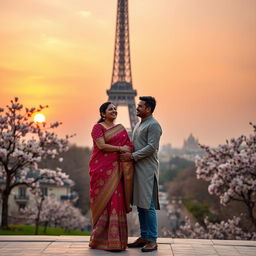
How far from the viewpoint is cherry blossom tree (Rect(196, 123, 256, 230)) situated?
1566 cm

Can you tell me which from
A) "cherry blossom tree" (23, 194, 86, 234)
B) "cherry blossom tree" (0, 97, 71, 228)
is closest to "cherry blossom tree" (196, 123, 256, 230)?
"cherry blossom tree" (0, 97, 71, 228)

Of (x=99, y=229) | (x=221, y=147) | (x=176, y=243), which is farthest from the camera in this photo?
(x=221, y=147)

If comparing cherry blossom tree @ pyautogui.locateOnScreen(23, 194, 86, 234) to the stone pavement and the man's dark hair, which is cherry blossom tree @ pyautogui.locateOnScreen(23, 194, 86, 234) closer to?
the stone pavement

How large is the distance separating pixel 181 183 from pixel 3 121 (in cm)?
4485

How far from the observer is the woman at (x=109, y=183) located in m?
Result: 7.83

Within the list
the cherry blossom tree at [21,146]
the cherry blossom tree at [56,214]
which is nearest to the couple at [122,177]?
the cherry blossom tree at [21,146]

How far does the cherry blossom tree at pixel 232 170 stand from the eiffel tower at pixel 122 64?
127 ft

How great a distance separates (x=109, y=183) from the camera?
7.87 metres

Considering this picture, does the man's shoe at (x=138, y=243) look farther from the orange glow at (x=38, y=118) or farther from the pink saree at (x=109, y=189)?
the orange glow at (x=38, y=118)

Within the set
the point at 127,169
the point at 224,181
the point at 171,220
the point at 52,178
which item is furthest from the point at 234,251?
the point at 171,220

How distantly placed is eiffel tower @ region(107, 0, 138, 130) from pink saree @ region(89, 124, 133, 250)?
159ft

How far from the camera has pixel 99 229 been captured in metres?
7.86

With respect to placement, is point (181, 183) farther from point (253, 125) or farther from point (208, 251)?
point (208, 251)

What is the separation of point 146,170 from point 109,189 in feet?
2.01
